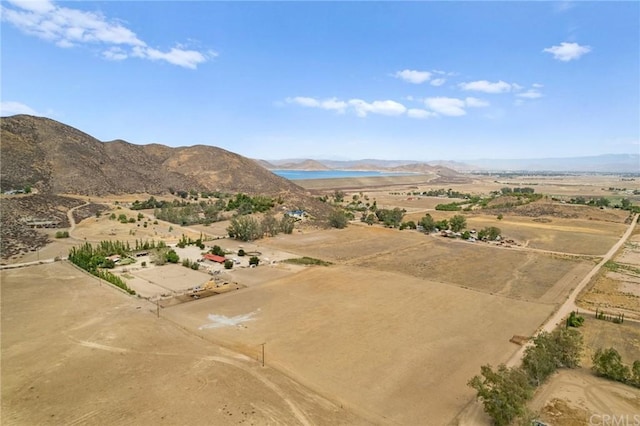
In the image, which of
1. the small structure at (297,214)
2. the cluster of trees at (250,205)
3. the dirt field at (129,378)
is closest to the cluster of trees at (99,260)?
the dirt field at (129,378)

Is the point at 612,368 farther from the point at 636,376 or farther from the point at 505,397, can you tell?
the point at 505,397

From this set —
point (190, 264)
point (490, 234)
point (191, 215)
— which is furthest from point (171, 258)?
point (490, 234)

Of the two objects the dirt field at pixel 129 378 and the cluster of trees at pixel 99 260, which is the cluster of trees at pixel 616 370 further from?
the cluster of trees at pixel 99 260

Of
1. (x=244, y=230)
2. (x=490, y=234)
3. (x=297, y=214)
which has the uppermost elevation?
(x=297, y=214)

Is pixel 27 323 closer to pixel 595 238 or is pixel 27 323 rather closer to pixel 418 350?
pixel 418 350

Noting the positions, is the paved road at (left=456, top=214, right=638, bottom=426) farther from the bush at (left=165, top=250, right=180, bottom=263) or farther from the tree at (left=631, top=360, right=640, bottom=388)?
the bush at (left=165, top=250, right=180, bottom=263)

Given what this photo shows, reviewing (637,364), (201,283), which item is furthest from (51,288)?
(637,364)
